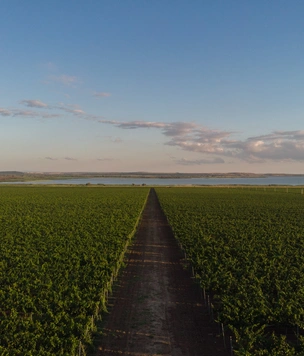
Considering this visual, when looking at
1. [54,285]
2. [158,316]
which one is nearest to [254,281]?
[158,316]

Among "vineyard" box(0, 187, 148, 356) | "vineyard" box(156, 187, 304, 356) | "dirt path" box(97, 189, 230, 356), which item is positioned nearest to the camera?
"vineyard" box(0, 187, 148, 356)

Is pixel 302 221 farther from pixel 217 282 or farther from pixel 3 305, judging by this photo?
pixel 3 305

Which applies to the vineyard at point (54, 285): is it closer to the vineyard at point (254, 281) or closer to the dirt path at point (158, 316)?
the dirt path at point (158, 316)

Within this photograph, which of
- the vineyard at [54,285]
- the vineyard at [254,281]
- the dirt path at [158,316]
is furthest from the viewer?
the dirt path at [158,316]

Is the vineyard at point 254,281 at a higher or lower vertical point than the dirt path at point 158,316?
higher

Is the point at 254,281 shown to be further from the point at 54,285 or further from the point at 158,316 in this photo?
the point at 54,285

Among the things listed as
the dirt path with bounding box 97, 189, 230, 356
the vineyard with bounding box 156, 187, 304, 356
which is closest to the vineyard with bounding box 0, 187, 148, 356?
the dirt path with bounding box 97, 189, 230, 356

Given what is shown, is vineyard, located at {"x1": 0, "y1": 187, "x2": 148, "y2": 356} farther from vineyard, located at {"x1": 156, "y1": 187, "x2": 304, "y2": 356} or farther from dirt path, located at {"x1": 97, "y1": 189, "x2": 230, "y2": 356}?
vineyard, located at {"x1": 156, "y1": 187, "x2": 304, "y2": 356}

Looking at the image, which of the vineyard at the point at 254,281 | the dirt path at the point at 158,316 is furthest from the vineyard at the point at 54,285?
the vineyard at the point at 254,281
